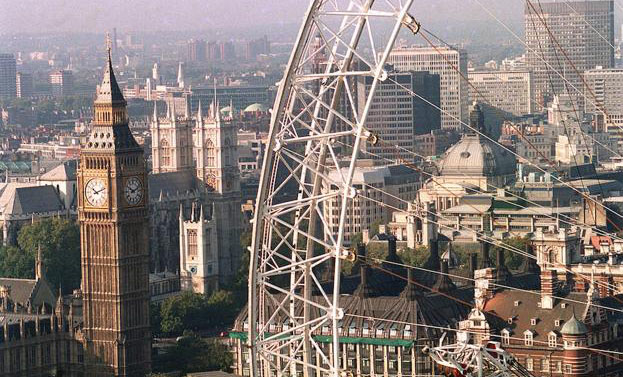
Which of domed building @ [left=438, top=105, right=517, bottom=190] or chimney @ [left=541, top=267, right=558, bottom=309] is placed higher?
domed building @ [left=438, top=105, right=517, bottom=190]

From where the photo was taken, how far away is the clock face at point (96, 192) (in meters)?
76.6

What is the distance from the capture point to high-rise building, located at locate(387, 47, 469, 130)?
182m

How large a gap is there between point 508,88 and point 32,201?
97386 millimetres

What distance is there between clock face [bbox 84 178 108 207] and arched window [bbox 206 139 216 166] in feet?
114

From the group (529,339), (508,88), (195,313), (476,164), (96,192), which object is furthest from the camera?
(508,88)

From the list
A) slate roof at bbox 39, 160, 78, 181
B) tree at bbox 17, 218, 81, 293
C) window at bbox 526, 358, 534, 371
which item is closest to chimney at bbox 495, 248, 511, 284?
window at bbox 526, 358, 534, 371

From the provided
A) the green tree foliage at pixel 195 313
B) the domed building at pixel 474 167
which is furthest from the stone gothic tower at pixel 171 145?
the green tree foliage at pixel 195 313

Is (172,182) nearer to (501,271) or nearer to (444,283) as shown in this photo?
(501,271)

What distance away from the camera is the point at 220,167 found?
112m

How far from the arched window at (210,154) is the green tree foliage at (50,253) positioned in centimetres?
1357

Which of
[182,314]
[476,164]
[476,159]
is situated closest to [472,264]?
[182,314]

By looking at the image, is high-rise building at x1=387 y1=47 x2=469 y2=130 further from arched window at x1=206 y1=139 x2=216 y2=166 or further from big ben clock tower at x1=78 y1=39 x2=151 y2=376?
big ben clock tower at x1=78 y1=39 x2=151 y2=376

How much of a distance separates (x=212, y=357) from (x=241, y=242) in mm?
31199

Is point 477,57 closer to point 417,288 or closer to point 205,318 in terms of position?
point 205,318
